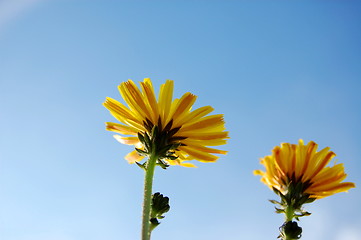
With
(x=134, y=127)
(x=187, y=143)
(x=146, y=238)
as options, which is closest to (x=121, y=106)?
(x=134, y=127)

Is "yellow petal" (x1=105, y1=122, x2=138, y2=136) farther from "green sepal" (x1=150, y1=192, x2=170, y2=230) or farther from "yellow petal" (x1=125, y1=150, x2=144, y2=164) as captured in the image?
"green sepal" (x1=150, y1=192, x2=170, y2=230)

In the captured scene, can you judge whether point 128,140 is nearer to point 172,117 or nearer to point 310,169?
point 172,117

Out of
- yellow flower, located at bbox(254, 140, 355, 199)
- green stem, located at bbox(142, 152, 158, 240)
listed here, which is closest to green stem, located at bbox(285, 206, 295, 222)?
yellow flower, located at bbox(254, 140, 355, 199)

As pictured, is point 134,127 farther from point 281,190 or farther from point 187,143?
point 281,190

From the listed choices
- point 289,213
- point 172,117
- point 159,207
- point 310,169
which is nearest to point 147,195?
point 159,207

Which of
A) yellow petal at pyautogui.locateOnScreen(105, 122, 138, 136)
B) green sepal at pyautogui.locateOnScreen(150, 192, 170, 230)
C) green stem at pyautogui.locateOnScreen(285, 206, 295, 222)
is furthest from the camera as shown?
yellow petal at pyautogui.locateOnScreen(105, 122, 138, 136)

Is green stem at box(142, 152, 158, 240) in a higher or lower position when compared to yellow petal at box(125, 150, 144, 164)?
lower
